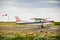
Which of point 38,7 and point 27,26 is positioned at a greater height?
point 38,7

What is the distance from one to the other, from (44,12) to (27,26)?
0.43m

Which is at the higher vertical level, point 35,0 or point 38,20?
point 35,0

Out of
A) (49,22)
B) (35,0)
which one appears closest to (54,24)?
(49,22)

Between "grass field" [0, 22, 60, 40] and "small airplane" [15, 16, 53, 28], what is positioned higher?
"small airplane" [15, 16, 53, 28]

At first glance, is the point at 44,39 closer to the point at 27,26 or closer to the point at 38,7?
the point at 27,26

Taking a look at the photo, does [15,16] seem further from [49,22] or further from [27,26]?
[49,22]

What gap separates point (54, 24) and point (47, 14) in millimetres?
239

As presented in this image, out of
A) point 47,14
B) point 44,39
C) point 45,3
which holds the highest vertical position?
point 45,3

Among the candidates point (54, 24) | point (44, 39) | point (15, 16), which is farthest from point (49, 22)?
point (15, 16)

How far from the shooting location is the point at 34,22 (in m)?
3.47

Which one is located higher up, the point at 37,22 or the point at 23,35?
the point at 37,22

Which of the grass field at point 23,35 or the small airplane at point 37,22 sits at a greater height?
the small airplane at point 37,22

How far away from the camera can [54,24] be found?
11.4ft

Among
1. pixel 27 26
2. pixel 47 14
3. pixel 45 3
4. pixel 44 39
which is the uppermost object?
pixel 45 3
